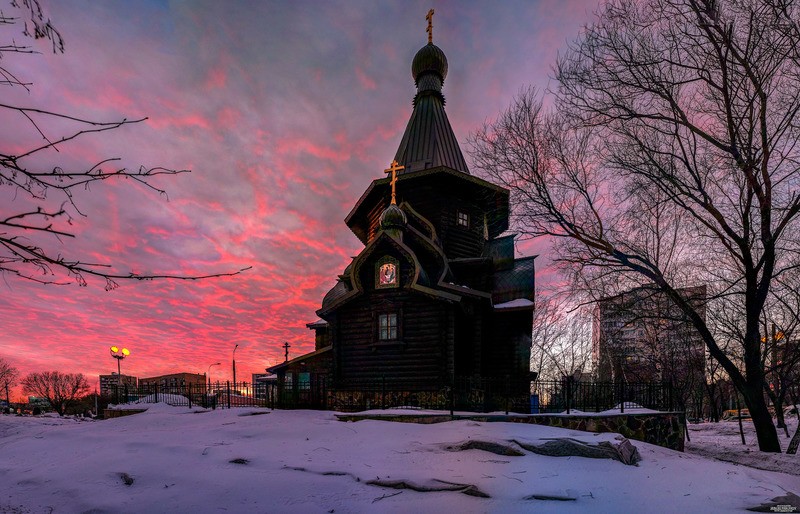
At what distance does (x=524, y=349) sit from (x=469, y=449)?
36.4 feet

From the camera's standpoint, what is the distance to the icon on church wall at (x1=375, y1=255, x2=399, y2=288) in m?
16.5

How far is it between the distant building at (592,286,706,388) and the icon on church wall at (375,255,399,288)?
25.1 feet

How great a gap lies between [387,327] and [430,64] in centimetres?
1715

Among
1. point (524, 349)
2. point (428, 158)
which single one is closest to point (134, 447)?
point (524, 349)

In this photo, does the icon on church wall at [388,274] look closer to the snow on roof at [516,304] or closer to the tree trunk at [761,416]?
the snow on roof at [516,304]

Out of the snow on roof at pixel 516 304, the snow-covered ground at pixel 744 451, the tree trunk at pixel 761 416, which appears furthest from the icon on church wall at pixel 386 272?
the snow-covered ground at pixel 744 451

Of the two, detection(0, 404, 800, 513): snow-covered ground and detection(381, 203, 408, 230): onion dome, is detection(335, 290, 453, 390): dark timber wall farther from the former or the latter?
detection(0, 404, 800, 513): snow-covered ground

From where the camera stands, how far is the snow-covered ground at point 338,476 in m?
5.00

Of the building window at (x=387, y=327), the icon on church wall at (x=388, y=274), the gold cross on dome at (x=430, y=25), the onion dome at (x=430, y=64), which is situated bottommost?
the building window at (x=387, y=327)

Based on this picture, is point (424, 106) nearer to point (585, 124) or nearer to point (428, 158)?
point (428, 158)

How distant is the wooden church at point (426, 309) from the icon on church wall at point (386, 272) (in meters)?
0.04

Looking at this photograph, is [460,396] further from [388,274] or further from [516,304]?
[388,274]

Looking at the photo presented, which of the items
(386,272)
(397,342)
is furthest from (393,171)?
(397,342)

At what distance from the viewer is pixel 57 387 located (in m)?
60.8
